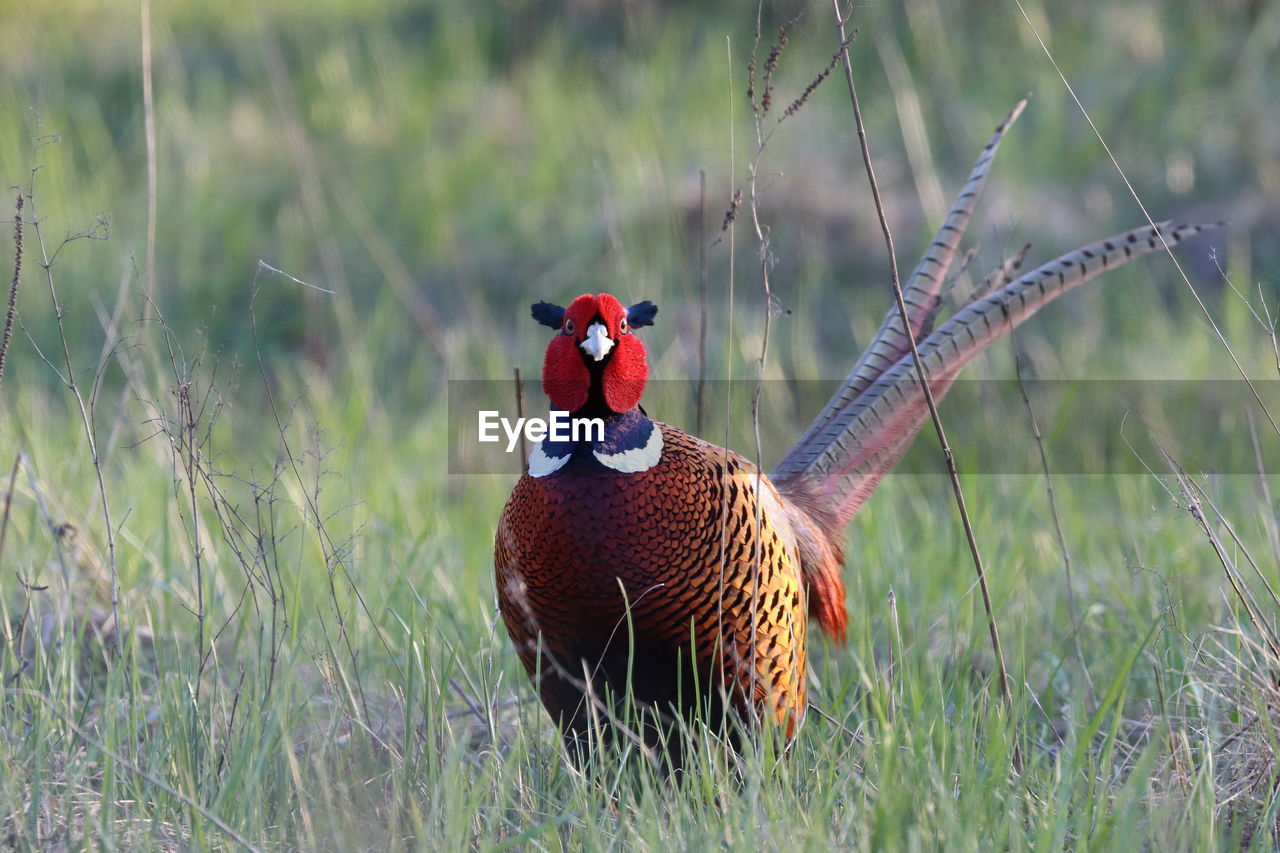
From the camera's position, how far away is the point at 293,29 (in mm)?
7453

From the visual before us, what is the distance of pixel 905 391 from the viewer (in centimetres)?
282

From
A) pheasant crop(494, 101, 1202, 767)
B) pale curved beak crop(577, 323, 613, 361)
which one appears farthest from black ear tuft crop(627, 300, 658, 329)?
pale curved beak crop(577, 323, 613, 361)

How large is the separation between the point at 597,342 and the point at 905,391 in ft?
2.98

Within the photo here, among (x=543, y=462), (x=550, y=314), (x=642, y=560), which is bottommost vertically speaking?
(x=642, y=560)

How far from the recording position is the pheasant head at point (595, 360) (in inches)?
87.1

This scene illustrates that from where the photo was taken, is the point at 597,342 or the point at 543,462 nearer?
the point at 597,342

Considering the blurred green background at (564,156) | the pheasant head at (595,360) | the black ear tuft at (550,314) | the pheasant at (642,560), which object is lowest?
the pheasant at (642,560)

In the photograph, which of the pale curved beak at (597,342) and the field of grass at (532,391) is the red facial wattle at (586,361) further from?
the field of grass at (532,391)

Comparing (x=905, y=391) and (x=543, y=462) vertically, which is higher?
(x=905, y=391)

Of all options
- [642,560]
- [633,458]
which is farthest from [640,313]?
[642,560]

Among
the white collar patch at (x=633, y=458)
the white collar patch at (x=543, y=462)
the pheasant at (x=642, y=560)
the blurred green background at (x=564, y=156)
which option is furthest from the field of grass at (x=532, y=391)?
the white collar patch at (x=543, y=462)

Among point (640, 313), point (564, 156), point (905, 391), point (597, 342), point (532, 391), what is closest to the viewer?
point (597, 342)

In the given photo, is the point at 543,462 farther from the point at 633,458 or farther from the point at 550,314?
the point at 550,314

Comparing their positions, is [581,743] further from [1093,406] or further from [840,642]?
[1093,406]
